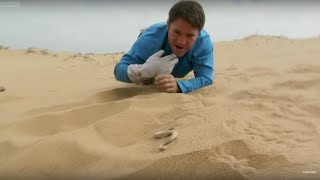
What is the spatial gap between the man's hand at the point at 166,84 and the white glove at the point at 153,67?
0.38 ft

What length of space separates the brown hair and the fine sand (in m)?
0.47

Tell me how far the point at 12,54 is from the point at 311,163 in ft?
19.6

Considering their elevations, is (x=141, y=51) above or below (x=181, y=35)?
below

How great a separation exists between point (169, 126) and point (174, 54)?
3.42 feet

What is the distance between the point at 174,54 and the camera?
3.02 metres

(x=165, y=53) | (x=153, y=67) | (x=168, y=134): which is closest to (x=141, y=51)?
(x=165, y=53)

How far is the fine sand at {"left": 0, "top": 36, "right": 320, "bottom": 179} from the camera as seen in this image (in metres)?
1.61

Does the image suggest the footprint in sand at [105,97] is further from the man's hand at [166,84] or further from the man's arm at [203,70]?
the man's arm at [203,70]

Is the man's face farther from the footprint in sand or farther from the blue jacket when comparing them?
the footprint in sand

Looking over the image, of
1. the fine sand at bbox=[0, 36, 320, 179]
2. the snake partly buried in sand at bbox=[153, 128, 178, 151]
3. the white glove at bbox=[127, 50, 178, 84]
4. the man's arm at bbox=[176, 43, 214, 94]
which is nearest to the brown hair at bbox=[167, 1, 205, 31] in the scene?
the white glove at bbox=[127, 50, 178, 84]

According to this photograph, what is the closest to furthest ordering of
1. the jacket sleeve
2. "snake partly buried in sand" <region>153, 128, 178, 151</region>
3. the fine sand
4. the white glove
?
the fine sand → "snake partly buried in sand" <region>153, 128, 178, 151</region> → the white glove → the jacket sleeve

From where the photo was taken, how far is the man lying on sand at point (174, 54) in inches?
110

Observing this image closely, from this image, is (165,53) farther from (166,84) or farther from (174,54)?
(166,84)

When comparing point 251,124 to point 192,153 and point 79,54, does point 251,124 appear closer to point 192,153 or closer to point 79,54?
point 192,153
